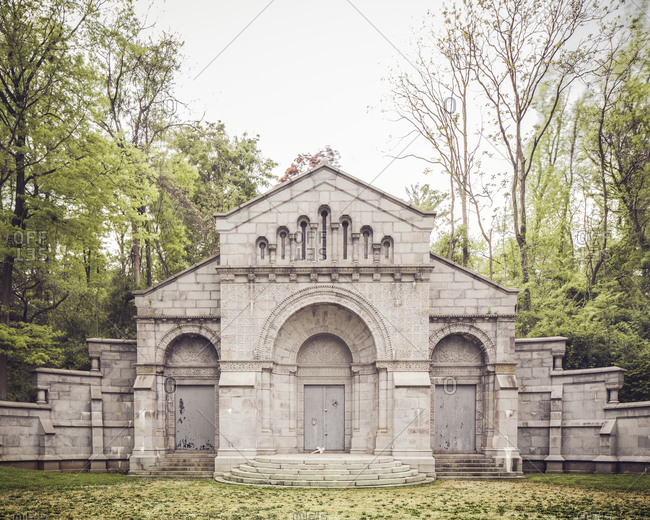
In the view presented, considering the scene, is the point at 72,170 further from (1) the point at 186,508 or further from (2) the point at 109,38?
(1) the point at 186,508

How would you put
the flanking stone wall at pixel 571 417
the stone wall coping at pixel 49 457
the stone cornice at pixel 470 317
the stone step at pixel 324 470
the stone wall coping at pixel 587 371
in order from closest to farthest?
the stone step at pixel 324 470 < the stone wall coping at pixel 49 457 < the flanking stone wall at pixel 571 417 < the stone wall coping at pixel 587 371 < the stone cornice at pixel 470 317

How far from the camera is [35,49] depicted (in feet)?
79.9

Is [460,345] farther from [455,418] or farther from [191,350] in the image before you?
[191,350]

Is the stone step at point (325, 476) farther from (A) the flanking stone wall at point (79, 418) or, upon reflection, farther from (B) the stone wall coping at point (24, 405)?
(B) the stone wall coping at point (24, 405)

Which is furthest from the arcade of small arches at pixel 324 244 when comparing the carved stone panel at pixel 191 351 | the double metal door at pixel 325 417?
the double metal door at pixel 325 417

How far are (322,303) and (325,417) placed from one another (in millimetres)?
4555

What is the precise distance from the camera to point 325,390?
25203 mm

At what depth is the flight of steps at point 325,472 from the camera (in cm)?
2042

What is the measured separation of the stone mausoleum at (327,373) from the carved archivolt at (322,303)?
0.05m

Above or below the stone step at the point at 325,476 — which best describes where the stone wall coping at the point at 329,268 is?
above

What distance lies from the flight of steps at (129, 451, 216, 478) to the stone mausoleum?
74 mm

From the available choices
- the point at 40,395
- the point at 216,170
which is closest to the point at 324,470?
the point at 40,395

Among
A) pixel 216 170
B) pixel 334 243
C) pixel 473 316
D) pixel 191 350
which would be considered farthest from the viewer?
pixel 216 170

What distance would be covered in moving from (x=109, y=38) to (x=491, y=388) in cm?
2275
